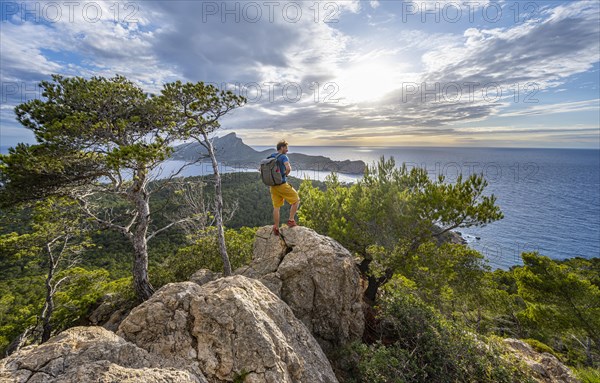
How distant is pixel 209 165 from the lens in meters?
12.3

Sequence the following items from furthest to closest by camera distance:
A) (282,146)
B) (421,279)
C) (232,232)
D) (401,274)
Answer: (232,232) < (401,274) < (421,279) < (282,146)

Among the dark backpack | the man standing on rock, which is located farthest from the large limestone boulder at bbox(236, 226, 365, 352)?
the dark backpack

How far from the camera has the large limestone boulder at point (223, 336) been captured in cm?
457

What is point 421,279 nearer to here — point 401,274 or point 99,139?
point 401,274

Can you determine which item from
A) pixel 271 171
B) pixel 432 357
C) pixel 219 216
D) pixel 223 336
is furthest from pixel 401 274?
pixel 223 336

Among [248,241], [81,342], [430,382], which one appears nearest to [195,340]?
[81,342]

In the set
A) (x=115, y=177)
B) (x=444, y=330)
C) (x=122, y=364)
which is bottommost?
(x=444, y=330)

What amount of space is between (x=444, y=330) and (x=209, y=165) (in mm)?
11334

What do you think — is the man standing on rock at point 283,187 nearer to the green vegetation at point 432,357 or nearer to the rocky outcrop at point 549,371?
the green vegetation at point 432,357

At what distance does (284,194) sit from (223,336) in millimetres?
4845

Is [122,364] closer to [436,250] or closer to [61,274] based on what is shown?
[436,250]

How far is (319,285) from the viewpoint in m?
8.02

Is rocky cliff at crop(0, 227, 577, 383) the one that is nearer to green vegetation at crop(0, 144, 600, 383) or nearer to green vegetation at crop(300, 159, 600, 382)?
green vegetation at crop(300, 159, 600, 382)

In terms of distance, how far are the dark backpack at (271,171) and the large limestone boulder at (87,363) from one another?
5405mm
